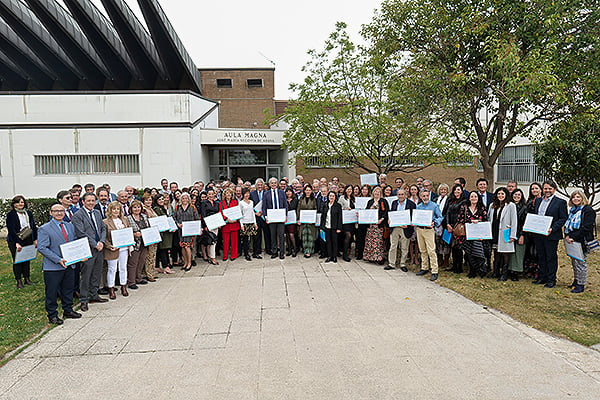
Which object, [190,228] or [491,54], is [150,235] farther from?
[491,54]

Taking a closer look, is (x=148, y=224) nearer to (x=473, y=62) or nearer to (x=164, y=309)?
(x=164, y=309)

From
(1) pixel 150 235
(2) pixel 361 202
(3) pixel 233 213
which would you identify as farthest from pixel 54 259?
(2) pixel 361 202

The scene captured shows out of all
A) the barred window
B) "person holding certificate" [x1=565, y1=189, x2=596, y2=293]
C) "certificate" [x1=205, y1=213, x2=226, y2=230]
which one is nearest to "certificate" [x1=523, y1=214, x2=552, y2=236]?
"person holding certificate" [x1=565, y1=189, x2=596, y2=293]

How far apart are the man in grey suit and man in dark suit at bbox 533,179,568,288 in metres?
8.37

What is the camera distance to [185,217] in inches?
366

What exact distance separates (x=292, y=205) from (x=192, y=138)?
879cm

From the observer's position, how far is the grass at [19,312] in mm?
5526

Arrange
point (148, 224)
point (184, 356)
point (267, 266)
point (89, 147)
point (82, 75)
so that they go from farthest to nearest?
point (82, 75) → point (89, 147) → point (267, 266) → point (148, 224) → point (184, 356)

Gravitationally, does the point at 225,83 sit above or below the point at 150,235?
above

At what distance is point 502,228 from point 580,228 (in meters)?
1.32

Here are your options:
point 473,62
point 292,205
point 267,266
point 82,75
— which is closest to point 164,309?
point 267,266

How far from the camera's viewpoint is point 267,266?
962 centimetres

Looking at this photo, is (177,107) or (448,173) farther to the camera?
(448,173)

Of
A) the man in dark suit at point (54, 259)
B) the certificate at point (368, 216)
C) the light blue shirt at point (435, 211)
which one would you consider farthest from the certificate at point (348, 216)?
the man in dark suit at point (54, 259)
